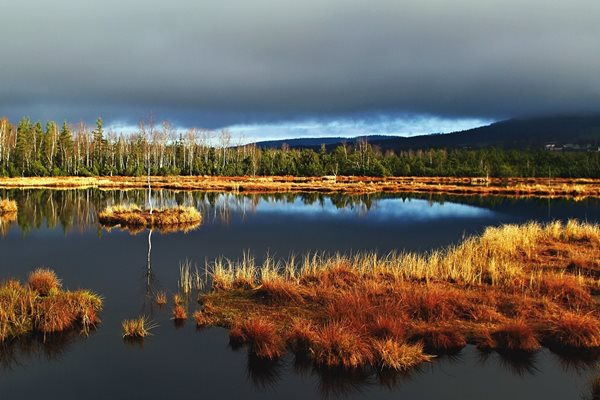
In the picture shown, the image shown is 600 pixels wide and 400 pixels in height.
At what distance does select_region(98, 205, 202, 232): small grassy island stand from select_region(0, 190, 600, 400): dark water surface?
0.92 m

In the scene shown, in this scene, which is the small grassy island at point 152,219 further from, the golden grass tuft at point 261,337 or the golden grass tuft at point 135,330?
the golden grass tuft at point 261,337

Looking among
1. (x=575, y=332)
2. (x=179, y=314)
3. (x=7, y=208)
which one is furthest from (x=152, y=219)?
(x=575, y=332)

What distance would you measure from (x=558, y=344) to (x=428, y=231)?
18987mm

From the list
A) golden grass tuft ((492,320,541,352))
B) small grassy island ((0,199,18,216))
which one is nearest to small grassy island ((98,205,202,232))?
small grassy island ((0,199,18,216))

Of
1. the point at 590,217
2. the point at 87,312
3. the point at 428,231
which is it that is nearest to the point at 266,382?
the point at 87,312

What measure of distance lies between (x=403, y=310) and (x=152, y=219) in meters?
22.2

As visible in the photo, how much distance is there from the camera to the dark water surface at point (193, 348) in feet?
30.1

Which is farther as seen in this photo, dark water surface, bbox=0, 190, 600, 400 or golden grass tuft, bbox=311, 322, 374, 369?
golden grass tuft, bbox=311, 322, 374, 369

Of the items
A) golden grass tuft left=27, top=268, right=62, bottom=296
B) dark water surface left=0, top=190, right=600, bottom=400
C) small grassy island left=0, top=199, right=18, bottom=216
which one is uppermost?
small grassy island left=0, top=199, right=18, bottom=216

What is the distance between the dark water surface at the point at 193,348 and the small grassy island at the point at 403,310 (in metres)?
0.44

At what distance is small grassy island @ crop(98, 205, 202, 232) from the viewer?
1188 inches

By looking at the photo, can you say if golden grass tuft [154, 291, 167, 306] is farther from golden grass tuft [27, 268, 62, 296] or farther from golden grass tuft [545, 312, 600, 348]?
golden grass tuft [545, 312, 600, 348]

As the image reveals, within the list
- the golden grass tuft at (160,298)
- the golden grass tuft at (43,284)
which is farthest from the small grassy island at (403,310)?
the golden grass tuft at (43,284)

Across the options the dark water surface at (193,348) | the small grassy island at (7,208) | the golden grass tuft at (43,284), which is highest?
the small grassy island at (7,208)
